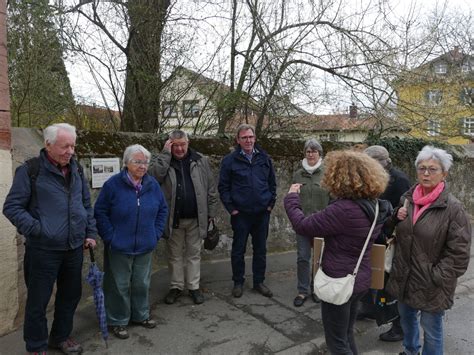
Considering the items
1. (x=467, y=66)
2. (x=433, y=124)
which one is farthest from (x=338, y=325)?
(x=467, y=66)

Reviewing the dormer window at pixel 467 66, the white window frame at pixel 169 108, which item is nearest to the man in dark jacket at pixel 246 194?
the white window frame at pixel 169 108

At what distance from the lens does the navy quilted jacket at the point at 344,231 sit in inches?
99.2

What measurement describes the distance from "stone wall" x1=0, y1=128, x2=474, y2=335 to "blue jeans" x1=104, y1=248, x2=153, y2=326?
2.60 ft

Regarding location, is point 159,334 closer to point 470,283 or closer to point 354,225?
point 354,225

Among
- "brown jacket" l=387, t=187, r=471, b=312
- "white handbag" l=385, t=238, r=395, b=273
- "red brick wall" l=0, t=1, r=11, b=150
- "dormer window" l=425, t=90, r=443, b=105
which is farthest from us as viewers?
"dormer window" l=425, t=90, r=443, b=105

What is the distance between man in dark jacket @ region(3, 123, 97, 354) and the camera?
2.82m

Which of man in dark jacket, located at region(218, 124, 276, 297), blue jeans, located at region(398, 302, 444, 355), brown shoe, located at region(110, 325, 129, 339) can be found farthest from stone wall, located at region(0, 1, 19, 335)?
blue jeans, located at region(398, 302, 444, 355)

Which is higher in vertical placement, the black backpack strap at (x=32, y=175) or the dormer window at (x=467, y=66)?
the dormer window at (x=467, y=66)

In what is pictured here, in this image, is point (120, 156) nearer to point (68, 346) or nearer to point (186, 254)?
point (186, 254)

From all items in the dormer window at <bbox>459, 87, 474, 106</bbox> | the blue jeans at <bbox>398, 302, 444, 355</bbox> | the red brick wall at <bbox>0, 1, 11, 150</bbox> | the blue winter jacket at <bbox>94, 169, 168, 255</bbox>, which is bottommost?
the blue jeans at <bbox>398, 302, 444, 355</bbox>

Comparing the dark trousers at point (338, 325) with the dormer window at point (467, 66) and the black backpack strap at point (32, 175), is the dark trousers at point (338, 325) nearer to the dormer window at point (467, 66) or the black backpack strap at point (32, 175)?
the black backpack strap at point (32, 175)

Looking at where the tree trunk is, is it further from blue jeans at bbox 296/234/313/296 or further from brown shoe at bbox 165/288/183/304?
blue jeans at bbox 296/234/313/296

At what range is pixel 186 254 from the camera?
4328mm

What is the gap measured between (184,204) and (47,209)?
59.2 inches
